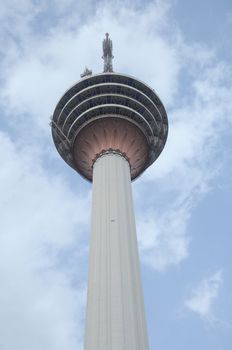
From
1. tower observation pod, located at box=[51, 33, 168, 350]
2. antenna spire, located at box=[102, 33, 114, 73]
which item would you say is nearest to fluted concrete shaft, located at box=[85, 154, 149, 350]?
tower observation pod, located at box=[51, 33, 168, 350]

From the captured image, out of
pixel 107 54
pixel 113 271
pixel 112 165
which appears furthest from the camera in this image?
pixel 107 54

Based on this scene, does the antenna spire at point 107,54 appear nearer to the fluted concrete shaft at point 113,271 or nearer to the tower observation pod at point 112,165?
the tower observation pod at point 112,165

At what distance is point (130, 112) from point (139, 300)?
67.9 ft

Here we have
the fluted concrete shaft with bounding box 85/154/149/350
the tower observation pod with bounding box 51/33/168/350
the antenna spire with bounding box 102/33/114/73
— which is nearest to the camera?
the fluted concrete shaft with bounding box 85/154/149/350

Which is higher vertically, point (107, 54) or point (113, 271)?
point (107, 54)

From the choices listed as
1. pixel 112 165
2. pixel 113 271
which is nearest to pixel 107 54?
pixel 112 165

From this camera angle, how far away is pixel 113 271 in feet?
116

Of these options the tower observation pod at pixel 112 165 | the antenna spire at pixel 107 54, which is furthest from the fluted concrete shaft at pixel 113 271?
the antenna spire at pixel 107 54

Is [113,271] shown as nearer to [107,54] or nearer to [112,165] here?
[112,165]

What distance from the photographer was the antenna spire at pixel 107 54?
55428mm

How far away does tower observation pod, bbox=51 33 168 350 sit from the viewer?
33.0 metres

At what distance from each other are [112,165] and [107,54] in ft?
61.1

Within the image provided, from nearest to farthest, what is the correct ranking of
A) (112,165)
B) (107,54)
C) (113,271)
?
(113,271) < (112,165) < (107,54)

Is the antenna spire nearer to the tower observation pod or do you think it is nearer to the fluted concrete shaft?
Result: the tower observation pod
